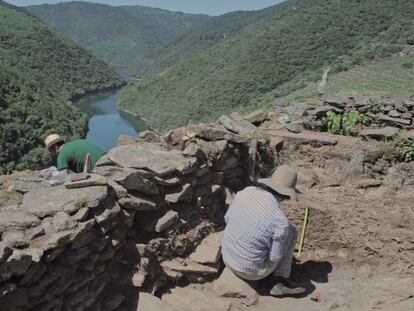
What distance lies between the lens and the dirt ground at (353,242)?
445cm

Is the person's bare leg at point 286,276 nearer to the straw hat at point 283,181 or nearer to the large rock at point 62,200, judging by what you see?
the straw hat at point 283,181

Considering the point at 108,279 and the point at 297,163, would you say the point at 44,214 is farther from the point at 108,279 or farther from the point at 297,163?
the point at 297,163

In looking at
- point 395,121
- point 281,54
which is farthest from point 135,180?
point 281,54

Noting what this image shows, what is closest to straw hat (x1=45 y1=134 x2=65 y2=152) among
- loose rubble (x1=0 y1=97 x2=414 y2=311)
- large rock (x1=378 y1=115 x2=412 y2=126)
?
loose rubble (x1=0 y1=97 x2=414 y2=311)

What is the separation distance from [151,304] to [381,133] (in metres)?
4.58

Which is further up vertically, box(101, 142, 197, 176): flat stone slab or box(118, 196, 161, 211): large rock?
box(101, 142, 197, 176): flat stone slab

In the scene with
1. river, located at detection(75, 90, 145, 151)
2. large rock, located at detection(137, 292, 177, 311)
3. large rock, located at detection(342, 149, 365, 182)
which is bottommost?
river, located at detection(75, 90, 145, 151)

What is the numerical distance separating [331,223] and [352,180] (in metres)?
1.39

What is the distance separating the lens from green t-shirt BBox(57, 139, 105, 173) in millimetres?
5098

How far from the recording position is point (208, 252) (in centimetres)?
472

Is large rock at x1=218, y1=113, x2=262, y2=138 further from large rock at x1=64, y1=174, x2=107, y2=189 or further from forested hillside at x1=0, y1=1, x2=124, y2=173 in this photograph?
forested hillside at x1=0, y1=1, x2=124, y2=173

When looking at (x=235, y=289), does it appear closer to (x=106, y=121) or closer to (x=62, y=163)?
(x=62, y=163)

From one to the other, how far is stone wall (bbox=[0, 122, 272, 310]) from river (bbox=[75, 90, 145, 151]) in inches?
1774

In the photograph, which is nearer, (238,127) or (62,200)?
(62,200)
